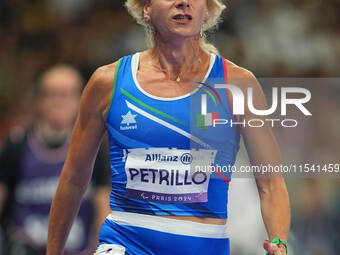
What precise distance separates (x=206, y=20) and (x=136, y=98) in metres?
0.63

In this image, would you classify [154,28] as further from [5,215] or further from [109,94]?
[5,215]

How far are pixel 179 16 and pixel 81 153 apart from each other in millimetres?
910

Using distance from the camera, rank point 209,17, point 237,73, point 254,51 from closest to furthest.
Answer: point 237,73
point 209,17
point 254,51

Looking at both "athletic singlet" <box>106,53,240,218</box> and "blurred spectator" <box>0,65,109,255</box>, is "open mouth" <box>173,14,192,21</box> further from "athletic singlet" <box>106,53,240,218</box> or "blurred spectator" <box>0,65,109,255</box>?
"blurred spectator" <box>0,65,109,255</box>

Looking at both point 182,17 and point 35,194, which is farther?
point 35,194

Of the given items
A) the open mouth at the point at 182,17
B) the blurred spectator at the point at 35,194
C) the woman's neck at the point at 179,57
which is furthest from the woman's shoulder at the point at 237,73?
the blurred spectator at the point at 35,194

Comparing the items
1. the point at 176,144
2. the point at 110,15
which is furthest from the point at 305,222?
the point at 176,144

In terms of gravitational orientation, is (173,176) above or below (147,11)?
below

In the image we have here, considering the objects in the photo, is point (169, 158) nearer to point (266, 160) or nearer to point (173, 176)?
point (173, 176)

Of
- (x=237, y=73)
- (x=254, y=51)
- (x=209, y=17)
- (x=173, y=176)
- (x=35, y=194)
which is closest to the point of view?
(x=173, y=176)

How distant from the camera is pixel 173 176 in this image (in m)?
4.18

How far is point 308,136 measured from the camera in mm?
9172

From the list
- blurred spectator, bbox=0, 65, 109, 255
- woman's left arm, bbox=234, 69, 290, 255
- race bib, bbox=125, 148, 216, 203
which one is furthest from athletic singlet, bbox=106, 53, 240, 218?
blurred spectator, bbox=0, 65, 109, 255

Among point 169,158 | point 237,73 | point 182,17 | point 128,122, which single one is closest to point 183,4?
point 182,17
